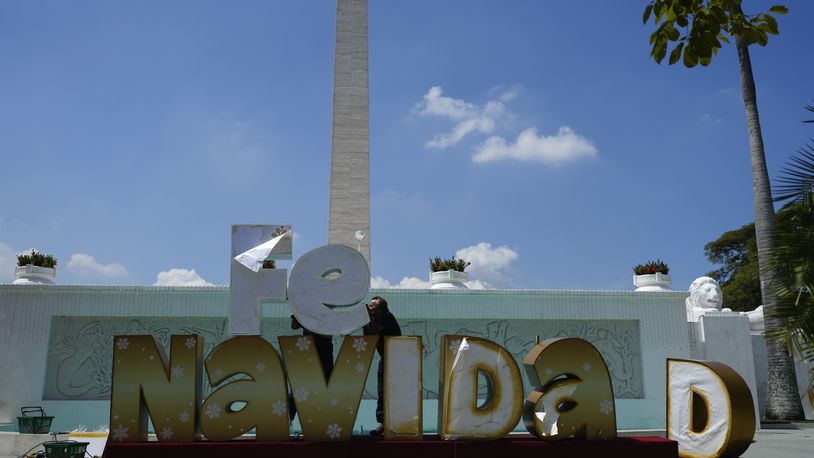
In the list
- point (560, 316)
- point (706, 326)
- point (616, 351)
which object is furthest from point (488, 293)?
point (706, 326)

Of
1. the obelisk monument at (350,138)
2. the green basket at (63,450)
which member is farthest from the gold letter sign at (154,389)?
the obelisk monument at (350,138)

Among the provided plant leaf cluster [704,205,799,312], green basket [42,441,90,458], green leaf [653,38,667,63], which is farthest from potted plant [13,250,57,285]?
plant leaf cluster [704,205,799,312]

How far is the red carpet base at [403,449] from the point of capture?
22.2ft

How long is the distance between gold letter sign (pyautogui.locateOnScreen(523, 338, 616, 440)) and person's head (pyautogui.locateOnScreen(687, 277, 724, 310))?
1026 centimetres

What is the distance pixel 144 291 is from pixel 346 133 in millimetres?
7180

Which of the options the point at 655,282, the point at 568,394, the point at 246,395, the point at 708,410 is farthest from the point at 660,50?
the point at 655,282

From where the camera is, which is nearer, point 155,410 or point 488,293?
point 155,410

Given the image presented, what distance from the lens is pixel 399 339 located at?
7289 mm

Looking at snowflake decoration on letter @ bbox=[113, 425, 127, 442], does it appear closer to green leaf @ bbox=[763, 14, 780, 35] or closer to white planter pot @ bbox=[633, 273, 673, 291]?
green leaf @ bbox=[763, 14, 780, 35]

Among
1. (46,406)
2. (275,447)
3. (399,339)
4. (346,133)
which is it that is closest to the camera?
(275,447)

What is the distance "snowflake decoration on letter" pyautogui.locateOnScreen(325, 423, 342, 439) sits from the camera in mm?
7043

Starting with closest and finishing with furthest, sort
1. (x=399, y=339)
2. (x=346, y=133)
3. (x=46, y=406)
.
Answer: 1. (x=399, y=339)
2. (x=46, y=406)
3. (x=346, y=133)

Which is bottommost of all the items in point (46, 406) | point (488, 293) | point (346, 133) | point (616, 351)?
point (46, 406)

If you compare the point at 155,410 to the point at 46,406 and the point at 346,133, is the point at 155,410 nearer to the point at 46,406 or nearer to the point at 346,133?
the point at 46,406
